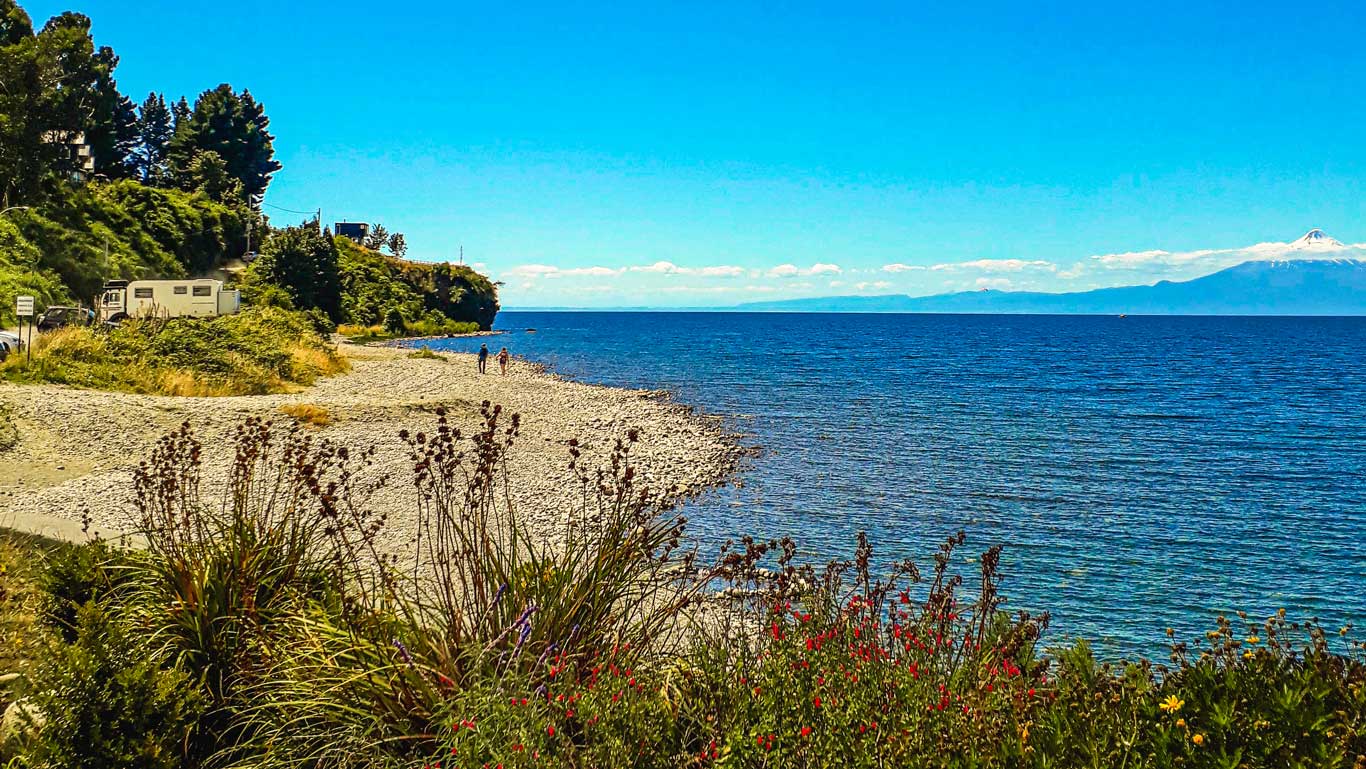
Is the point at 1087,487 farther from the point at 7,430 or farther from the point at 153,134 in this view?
the point at 153,134

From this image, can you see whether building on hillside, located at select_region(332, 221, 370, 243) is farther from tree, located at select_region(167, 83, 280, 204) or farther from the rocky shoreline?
the rocky shoreline

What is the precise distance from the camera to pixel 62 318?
36375mm

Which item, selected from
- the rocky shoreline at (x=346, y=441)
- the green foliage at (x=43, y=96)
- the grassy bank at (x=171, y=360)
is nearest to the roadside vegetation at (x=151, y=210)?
the green foliage at (x=43, y=96)

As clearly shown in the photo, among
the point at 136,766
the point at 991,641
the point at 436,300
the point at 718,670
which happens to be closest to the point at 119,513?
the point at 136,766

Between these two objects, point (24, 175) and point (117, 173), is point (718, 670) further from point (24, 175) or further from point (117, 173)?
point (117, 173)

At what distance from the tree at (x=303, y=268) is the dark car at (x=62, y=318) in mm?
27580

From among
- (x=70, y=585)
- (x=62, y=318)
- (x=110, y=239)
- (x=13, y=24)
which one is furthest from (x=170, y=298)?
(x=70, y=585)

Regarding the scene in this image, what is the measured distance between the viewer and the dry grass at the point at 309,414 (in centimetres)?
2270

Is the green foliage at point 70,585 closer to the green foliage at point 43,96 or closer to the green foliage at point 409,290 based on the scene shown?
the green foliage at point 43,96

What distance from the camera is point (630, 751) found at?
3.96 meters

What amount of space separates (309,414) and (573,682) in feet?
67.4

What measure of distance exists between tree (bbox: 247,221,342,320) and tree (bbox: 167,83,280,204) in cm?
1754

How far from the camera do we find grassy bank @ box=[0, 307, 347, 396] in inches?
974

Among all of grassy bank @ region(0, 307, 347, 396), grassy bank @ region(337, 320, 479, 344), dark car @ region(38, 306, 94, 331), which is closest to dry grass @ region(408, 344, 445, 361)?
grassy bank @ region(0, 307, 347, 396)
